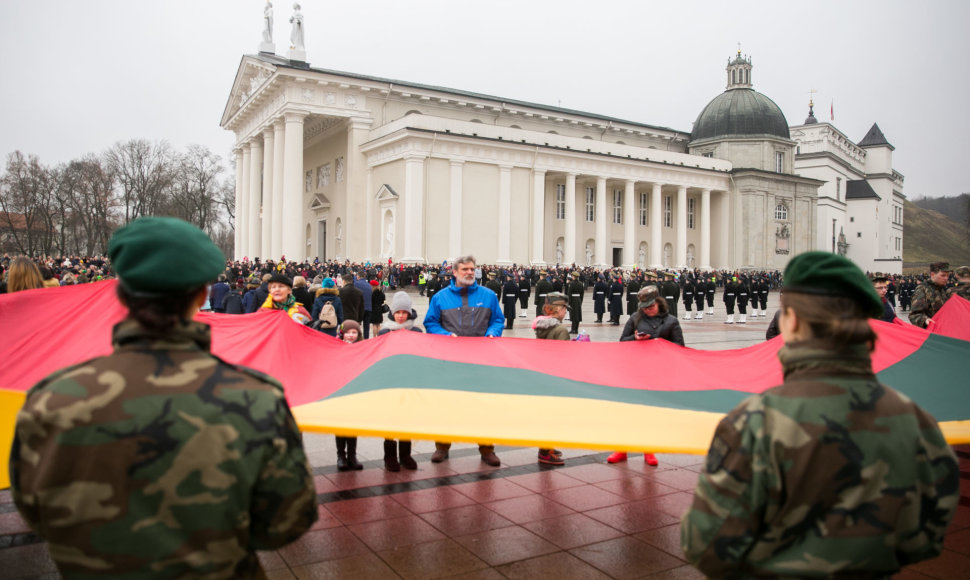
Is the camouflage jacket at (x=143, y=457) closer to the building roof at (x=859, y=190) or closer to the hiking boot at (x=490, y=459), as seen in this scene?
the hiking boot at (x=490, y=459)

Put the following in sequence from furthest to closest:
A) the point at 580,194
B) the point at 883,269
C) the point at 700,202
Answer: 1. the point at 883,269
2. the point at 700,202
3. the point at 580,194

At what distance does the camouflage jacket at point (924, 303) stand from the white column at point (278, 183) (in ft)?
131

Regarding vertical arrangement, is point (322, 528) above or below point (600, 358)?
below

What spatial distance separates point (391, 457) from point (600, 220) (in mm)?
42879

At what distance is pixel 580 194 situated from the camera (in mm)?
49719

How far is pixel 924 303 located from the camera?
9102mm

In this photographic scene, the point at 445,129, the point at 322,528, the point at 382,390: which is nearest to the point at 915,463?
the point at 382,390

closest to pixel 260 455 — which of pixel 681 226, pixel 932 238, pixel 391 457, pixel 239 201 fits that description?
pixel 391 457

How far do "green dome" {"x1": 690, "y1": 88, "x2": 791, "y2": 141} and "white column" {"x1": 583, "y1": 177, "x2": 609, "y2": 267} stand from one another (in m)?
18.2

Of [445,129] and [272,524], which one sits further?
[445,129]

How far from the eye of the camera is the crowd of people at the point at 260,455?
1921 mm

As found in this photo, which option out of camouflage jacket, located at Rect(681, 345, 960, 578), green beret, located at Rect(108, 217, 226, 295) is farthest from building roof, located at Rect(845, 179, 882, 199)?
green beret, located at Rect(108, 217, 226, 295)

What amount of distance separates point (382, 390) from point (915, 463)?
305 cm

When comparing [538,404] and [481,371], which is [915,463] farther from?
[481,371]
